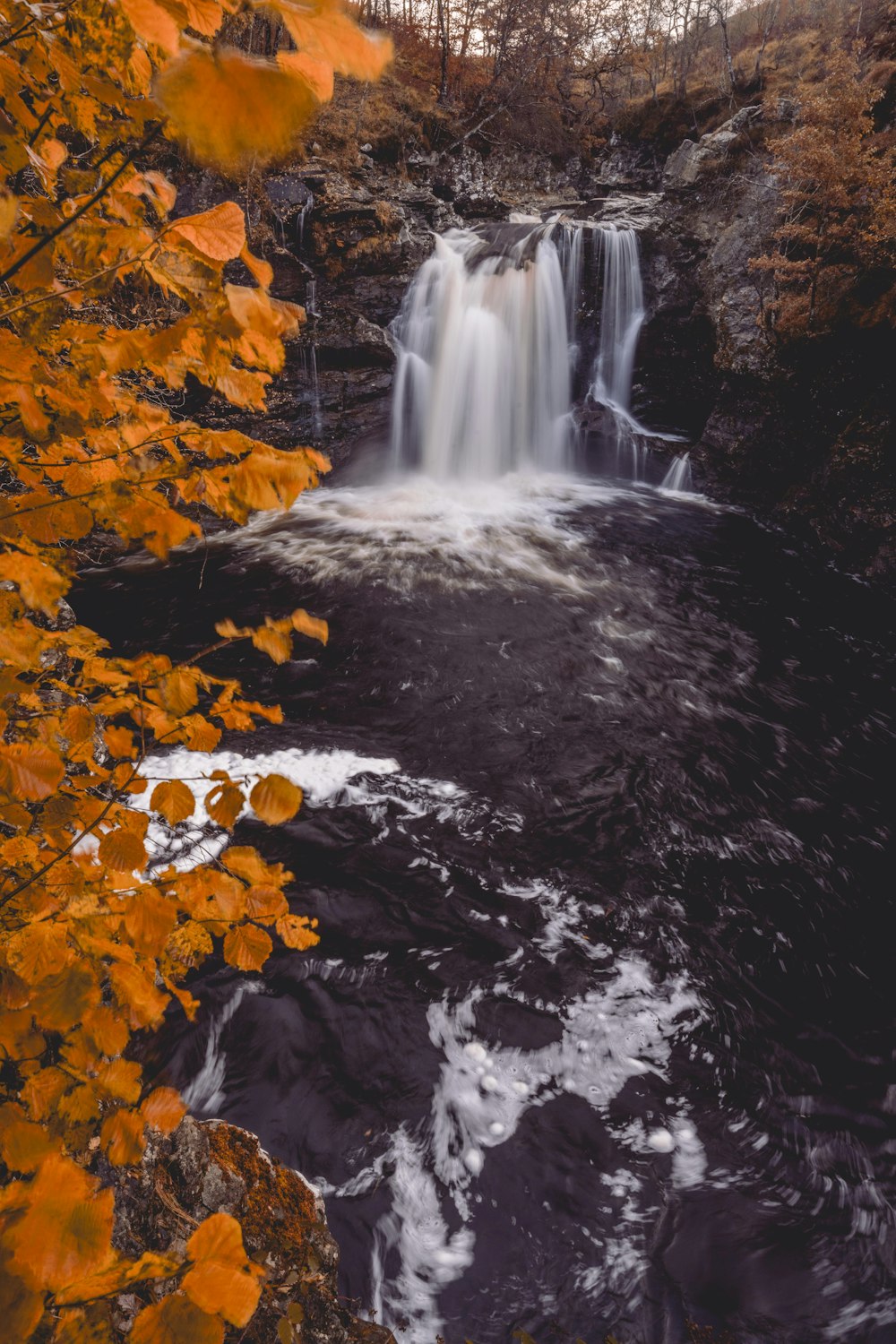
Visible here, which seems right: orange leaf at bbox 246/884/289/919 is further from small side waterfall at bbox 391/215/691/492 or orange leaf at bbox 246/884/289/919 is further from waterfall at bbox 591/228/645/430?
waterfall at bbox 591/228/645/430

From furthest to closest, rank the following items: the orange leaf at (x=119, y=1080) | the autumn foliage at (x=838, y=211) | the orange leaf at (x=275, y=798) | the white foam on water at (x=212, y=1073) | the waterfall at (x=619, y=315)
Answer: the waterfall at (x=619, y=315), the autumn foliage at (x=838, y=211), the white foam on water at (x=212, y=1073), the orange leaf at (x=119, y=1080), the orange leaf at (x=275, y=798)

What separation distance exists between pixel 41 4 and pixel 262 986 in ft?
11.6

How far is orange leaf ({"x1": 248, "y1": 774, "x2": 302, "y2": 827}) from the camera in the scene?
→ 109 cm

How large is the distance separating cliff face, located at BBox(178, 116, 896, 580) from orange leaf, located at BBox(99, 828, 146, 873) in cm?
992

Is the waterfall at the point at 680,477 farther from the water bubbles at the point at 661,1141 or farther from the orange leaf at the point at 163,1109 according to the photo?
the orange leaf at the point at 163,1109

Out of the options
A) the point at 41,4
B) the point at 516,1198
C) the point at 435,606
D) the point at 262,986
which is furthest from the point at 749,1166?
the point at 435,606

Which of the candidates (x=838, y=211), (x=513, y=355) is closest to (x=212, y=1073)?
(x=838, y=211)

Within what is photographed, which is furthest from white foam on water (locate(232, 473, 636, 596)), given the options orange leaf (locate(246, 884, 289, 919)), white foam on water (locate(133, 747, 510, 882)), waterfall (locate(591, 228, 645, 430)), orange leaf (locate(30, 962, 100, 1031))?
orange leaf (locate(30, 962, 100, 1031))

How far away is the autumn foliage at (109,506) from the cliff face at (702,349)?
32.0 ft

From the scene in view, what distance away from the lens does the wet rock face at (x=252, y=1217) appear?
5.32ft

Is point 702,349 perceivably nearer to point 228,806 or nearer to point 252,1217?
point 228,806

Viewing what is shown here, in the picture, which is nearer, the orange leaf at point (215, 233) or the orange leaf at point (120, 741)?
the orange leaf at point (215, 233)

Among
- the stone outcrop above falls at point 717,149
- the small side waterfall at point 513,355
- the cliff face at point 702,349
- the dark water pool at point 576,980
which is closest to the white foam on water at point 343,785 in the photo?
the dark water pool at point 576,980

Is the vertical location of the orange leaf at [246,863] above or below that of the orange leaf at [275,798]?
below
